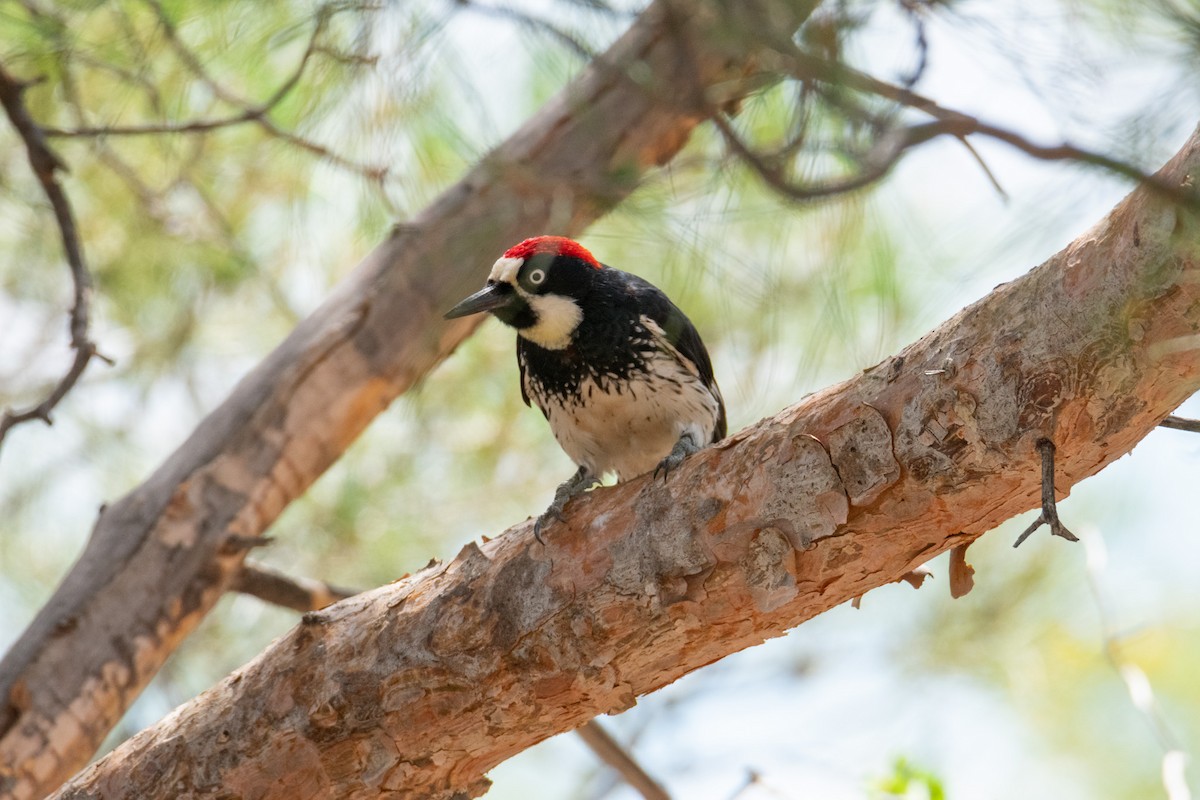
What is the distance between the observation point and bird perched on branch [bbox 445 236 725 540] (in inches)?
136

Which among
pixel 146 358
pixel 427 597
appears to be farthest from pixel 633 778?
pixel 146 358

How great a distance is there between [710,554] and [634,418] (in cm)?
108

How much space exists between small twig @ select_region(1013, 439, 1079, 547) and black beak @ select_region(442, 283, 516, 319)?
70.6 inches

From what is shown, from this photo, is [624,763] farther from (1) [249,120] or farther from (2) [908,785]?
(1) [249,120]

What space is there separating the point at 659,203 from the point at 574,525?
3.24 feet

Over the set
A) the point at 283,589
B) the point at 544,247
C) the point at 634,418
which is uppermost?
the point at 544,247

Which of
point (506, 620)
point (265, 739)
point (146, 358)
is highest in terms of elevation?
point (146, 358)

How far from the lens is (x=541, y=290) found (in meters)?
3.50

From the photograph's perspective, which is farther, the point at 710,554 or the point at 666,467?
the point at 666,467

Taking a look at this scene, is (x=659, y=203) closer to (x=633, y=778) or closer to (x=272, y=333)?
(x=633, y=778)

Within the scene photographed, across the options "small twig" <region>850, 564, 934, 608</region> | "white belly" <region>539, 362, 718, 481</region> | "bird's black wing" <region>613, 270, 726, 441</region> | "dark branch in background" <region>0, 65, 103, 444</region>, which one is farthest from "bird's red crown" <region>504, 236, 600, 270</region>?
"small twig" <region>850, 564, 934, 608</region>

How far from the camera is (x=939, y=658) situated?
6.39 metres

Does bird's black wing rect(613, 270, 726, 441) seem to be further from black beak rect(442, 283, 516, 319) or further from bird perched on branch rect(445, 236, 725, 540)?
black beak rect(442, 283, 516, 319)

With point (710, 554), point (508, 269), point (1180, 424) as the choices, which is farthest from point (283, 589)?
point (1180, 424)
